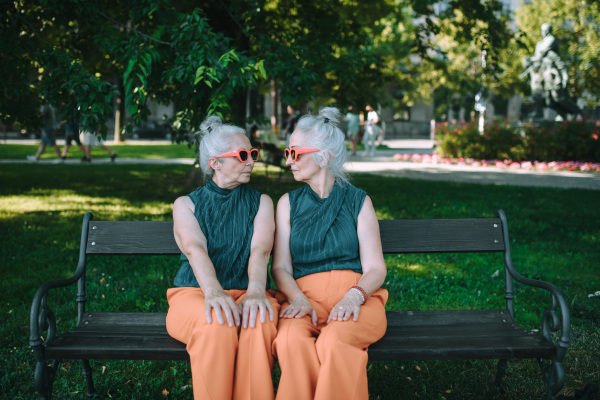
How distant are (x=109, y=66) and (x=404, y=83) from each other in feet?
71.8

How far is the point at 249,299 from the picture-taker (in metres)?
2.49

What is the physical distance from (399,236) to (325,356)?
1.09m

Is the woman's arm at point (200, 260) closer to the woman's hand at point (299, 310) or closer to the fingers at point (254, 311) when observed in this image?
the fingers at point (254, 311)

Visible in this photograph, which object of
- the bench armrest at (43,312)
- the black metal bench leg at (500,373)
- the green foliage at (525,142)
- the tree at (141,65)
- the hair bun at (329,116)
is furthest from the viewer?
the green foliage at (525,142)

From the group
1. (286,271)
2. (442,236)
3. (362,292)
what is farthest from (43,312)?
(442,236)

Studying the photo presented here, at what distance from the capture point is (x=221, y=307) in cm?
243

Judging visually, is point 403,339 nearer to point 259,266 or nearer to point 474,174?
point 259,266

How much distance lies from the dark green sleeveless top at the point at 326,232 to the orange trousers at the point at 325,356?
0.34 m

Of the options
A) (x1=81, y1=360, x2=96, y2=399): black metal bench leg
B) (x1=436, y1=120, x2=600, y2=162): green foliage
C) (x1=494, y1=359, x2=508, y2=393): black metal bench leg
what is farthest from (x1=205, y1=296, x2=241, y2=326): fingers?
(x1=436, y1=120, x2=600, y2=162): green foliage

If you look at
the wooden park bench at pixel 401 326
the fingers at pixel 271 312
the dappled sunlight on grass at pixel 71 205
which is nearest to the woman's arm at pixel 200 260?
the fingers at pixel 271 312

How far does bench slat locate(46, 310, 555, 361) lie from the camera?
2.42 meters

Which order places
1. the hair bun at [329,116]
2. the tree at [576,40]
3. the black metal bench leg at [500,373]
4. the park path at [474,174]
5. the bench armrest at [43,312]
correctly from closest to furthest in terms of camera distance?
the bench armrest at [43,312]
the hair bun at [329,116]
the black metal bench leg at [500,373]
the park path at [474,174]
the tree at [576,40]

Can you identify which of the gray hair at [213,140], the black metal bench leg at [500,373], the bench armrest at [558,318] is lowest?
the black metal bench leg at [500,373]

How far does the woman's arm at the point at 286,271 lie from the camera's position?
8.40 feet
